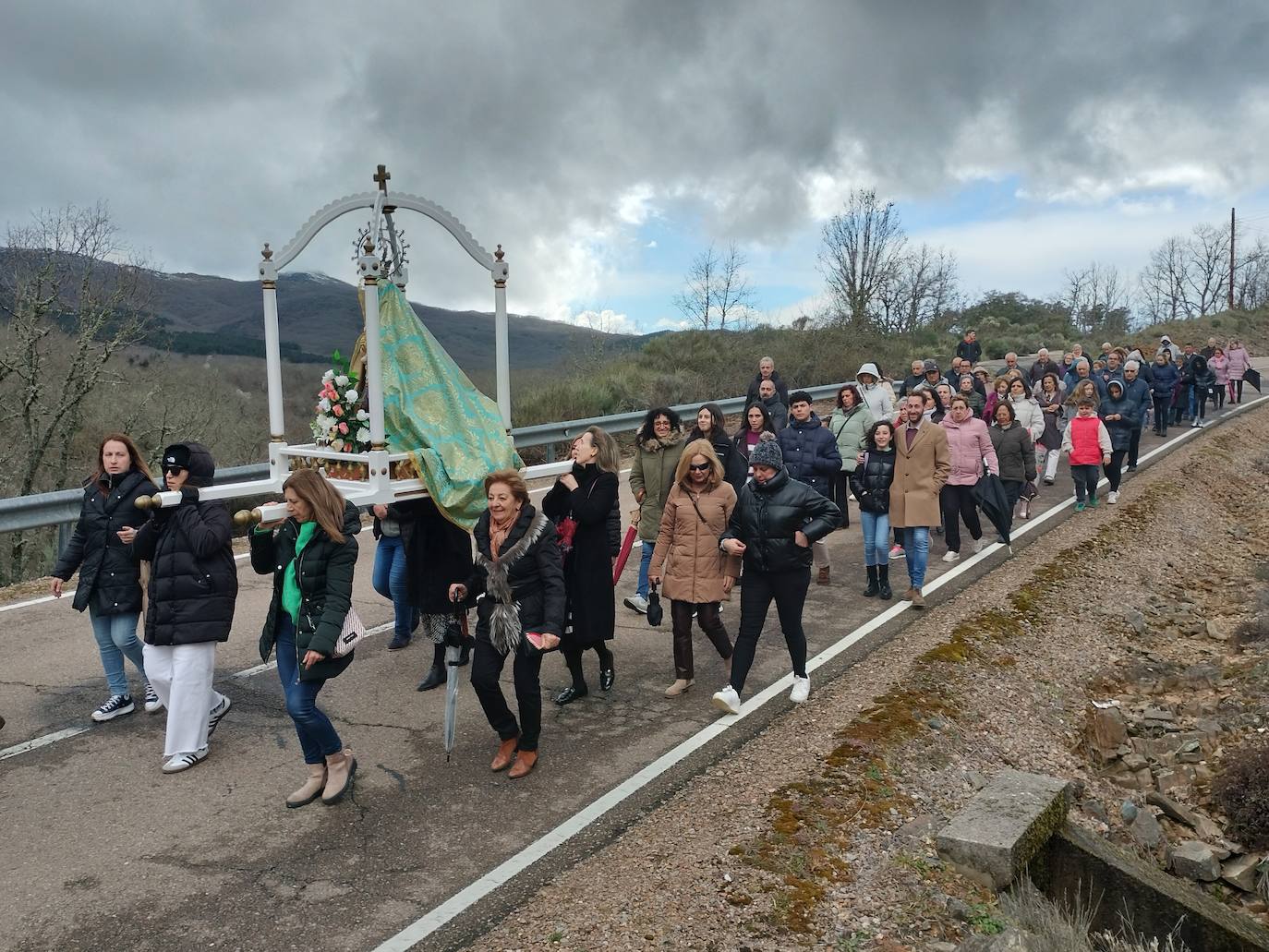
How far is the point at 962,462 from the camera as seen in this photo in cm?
1043

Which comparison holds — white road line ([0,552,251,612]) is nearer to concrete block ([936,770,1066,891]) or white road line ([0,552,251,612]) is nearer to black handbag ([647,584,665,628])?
black handbag ([647,584,665,628])

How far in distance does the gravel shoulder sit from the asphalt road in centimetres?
35

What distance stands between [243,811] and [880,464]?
19.8 ft

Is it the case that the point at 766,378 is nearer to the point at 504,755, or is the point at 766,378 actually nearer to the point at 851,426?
the point at 851,426

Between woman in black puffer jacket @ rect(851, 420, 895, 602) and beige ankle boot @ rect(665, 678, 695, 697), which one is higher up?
woman in black puffer jacket @ rect(851, 420, 895, 602)

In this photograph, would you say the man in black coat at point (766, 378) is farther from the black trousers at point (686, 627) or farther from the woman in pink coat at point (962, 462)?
the black trousers at point (686, 627)

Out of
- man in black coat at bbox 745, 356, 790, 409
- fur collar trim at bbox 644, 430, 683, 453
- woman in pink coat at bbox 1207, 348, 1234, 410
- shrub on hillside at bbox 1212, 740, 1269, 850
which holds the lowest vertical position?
shrub on hillside at bbox 1212, 740, 1269, 850

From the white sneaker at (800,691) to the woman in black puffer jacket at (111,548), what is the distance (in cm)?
414

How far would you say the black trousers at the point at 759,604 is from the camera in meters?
6.46

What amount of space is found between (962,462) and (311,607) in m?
7.36

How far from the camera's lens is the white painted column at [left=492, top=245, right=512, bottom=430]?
8000 millimetres

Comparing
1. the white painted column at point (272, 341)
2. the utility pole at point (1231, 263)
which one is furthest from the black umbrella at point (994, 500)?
the utility pole at point (1231, 263)

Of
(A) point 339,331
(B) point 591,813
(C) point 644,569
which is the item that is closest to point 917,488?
(C) point 644,569

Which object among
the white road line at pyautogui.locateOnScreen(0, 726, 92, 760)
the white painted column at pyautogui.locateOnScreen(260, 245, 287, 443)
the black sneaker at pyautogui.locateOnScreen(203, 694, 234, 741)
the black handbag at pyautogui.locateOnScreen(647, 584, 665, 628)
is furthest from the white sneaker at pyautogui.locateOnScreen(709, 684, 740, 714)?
the white road line at pyautogui.locateOnScreen(0, 726, 92, 760)
